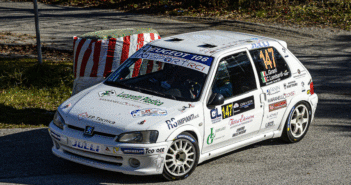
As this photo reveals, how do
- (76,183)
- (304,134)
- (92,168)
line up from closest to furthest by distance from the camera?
(76,183) < (92,168) < (304,134)

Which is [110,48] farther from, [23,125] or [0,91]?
[0,91]

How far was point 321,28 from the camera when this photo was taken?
16344 mm

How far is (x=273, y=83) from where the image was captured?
23.2ft

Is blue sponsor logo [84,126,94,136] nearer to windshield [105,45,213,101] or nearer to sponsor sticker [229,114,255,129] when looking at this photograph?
windshield [105,45,213,101]

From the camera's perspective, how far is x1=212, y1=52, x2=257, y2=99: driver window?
21.4ft

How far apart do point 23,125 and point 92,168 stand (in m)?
2.47

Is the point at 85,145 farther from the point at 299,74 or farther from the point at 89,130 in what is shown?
the point at 299,74

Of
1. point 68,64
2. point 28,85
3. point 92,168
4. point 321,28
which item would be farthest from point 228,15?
point 92,168

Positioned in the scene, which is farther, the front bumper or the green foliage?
the green foliage

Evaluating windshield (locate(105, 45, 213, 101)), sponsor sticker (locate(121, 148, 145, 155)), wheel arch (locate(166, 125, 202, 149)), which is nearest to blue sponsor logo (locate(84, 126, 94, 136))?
sponsor sticker (locate(121, 148, 145, 155))

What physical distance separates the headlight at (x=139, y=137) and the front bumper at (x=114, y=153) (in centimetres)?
6

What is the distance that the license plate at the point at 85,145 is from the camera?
18.5 ft

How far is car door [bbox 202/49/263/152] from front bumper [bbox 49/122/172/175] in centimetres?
85

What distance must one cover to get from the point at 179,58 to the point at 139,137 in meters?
1.59
